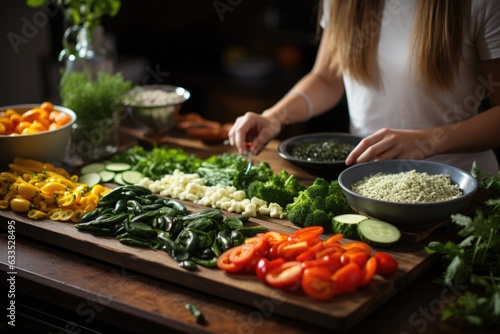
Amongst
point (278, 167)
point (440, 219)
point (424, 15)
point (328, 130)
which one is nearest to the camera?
point (440, 219)

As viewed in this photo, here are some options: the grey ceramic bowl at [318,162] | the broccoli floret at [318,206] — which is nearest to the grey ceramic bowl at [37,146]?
the grey ceramic bowl at [318,162]

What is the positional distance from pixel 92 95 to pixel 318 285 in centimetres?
160

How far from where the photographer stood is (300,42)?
5.04 meters

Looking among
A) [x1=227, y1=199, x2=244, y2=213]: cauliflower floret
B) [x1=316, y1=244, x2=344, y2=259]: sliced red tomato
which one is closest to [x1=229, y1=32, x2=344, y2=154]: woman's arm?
[x1=227, y1=199, x2=244, y2=213]: cauliflower floret

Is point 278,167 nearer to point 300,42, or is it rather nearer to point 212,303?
point 212,303

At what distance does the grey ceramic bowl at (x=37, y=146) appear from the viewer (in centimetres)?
243

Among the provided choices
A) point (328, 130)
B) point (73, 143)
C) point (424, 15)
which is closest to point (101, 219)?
point (73, 143)

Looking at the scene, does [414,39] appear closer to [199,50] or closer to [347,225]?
[347,225]

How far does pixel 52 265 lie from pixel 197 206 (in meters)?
0.56

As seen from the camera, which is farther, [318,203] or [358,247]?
[318,203]

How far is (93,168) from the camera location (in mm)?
2613

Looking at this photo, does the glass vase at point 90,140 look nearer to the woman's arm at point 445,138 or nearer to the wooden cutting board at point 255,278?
the wooden cutting board at point 255,278

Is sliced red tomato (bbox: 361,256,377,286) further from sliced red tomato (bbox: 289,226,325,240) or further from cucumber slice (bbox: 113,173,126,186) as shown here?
cucumber slice (bbox: 113,173,126,186)

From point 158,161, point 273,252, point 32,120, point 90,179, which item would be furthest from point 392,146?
point 32,120
